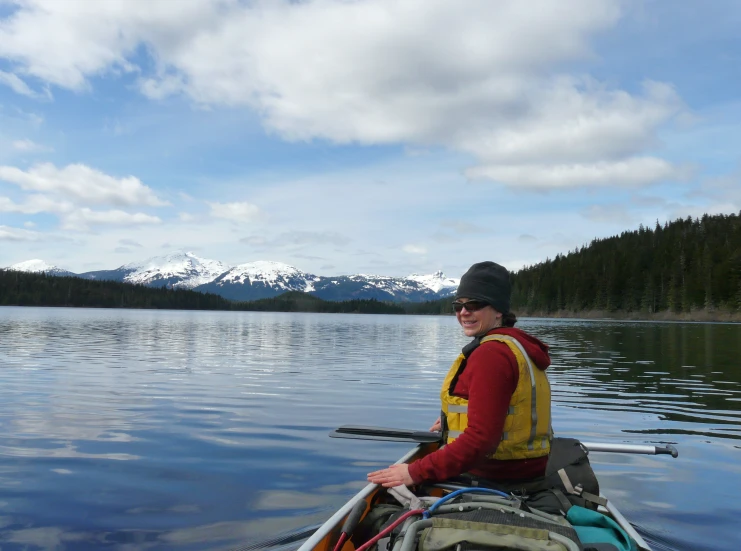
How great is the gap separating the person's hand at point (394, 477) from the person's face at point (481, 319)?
1.48 m

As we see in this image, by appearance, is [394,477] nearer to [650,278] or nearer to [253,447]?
[253,447]

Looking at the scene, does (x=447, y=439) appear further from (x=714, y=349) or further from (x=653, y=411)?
(x=714, y=349)

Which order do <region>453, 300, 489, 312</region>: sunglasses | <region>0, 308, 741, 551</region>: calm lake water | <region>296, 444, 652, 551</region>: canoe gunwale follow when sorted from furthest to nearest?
<region>0, 308, 741, 551</region>: calm lake water < <region>453, 300, 489, 312</region>: sunglasses < <region>296, 444, 652, 551</region>: canoe gunwale

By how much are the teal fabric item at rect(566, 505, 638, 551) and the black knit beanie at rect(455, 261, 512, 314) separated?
1.97 metres

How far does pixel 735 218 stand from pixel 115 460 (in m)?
185

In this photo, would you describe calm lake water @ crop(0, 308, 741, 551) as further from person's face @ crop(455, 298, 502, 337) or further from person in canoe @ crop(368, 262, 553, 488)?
person's face @ crop(455, 298, 502, 337)

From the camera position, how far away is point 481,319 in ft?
19.1

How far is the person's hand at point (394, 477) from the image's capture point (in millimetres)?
5574

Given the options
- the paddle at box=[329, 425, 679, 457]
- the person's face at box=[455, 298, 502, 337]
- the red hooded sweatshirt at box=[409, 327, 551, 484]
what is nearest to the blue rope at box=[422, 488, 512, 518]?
the red hooded sweatshirt at box=[409, 327, 551, 484]

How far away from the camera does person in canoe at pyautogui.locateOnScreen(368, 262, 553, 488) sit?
5082 millimetres

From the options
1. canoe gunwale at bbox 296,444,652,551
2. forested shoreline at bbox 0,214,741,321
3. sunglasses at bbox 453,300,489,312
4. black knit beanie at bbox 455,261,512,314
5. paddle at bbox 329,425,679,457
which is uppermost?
forested shoreline at bbox 0,214,741,321

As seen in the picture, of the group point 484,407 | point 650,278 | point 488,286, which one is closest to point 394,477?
point 484,407

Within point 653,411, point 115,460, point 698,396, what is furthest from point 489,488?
point 698,396

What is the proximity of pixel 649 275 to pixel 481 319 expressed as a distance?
154896mm
